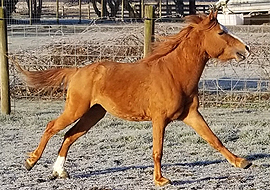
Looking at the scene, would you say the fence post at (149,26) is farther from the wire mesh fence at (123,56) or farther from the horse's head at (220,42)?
the horse's head at (220,42)

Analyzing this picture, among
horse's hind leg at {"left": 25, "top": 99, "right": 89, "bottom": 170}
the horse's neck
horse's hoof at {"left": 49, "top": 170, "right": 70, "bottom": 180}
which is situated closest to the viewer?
the horse's neck

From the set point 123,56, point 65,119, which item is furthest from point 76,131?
point 123,56

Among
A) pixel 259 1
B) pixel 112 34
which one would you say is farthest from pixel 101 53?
pixel 259 1

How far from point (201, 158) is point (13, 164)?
7.45ft

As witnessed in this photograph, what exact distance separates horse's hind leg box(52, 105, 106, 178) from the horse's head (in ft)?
4.64

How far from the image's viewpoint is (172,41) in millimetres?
5676

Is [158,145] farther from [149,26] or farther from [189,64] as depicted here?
[149,26]

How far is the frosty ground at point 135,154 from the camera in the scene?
562 centimetres

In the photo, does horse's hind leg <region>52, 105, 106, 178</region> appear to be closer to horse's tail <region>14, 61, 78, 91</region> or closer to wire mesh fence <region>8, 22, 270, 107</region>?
horse's tail <region>14, 61, 78, 91</region>

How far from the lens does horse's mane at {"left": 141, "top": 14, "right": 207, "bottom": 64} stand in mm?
5547

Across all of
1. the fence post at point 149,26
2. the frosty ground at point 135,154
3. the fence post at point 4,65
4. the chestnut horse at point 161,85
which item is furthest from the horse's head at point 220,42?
the fence post at point 4,65

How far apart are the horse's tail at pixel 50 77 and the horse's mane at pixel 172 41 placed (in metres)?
0.88

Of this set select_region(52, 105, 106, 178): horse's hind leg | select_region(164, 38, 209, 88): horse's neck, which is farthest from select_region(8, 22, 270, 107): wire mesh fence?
select_region(164, 38, 209, 88): horse's neck

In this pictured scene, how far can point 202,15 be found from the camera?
562cm
